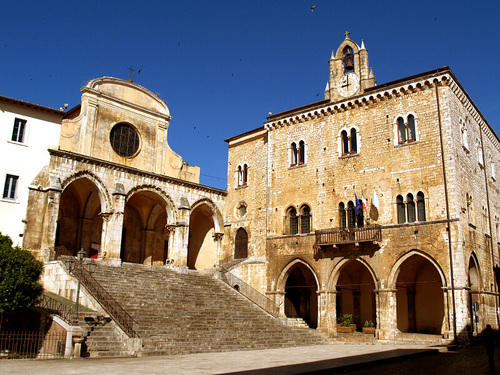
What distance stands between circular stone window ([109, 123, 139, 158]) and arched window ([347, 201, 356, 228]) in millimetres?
13582

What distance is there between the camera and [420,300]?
27.7m

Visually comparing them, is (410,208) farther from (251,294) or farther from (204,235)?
(204,235)

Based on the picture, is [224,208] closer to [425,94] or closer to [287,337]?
[287,337]

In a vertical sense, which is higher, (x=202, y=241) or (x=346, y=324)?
(x=202, y=241)

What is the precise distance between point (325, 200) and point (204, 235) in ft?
32.6

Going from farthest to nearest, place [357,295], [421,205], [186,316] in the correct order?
[357,295] < [421,205] < [186,316]

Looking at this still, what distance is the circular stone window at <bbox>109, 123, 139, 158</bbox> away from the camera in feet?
98.1

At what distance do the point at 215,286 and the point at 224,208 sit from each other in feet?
23.8

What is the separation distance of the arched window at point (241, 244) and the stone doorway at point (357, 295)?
20.4ft

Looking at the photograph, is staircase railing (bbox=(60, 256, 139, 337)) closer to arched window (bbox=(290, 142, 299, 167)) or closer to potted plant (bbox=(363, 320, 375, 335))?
potted plant (bbox=(363, 320, 375, 335))

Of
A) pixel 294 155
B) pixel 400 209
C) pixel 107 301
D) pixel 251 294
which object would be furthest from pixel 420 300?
pixel 107 301

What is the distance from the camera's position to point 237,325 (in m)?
22.4

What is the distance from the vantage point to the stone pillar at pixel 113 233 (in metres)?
26.0

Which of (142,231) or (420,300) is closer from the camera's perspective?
(420,300)
